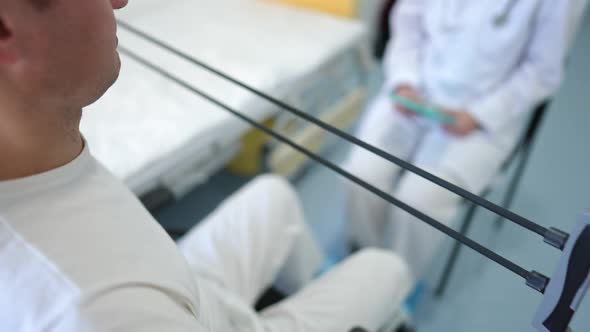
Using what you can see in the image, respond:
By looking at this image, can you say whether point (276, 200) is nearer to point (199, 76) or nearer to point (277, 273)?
point (277, 273)

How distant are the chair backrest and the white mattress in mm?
690

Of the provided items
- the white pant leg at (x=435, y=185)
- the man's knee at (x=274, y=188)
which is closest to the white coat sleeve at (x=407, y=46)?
the white pant leg at (x=435, y=185)

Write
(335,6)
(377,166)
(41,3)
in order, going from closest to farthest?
(41,3)
(377,166)
(335,6)

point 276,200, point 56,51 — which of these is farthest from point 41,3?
point 276,200

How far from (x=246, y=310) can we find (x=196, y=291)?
18cm

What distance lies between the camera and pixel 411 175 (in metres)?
1.15

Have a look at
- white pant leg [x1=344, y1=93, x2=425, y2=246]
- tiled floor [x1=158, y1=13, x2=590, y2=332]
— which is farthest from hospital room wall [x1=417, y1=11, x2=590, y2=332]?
white pant leg [x1=344, y1=93, x2=425, y2=246]

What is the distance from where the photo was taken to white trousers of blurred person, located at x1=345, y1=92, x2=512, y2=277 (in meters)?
1.09

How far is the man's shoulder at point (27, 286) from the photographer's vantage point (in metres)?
0.45

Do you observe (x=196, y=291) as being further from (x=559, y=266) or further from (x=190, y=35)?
(x=190, y=35)

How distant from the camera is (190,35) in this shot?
5.10ft

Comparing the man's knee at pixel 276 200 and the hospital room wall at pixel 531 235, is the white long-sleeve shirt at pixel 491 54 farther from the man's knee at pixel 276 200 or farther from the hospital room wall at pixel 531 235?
the man's knee at pixel 276 200

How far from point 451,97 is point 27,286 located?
114cm

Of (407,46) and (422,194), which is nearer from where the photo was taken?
(422,194)
